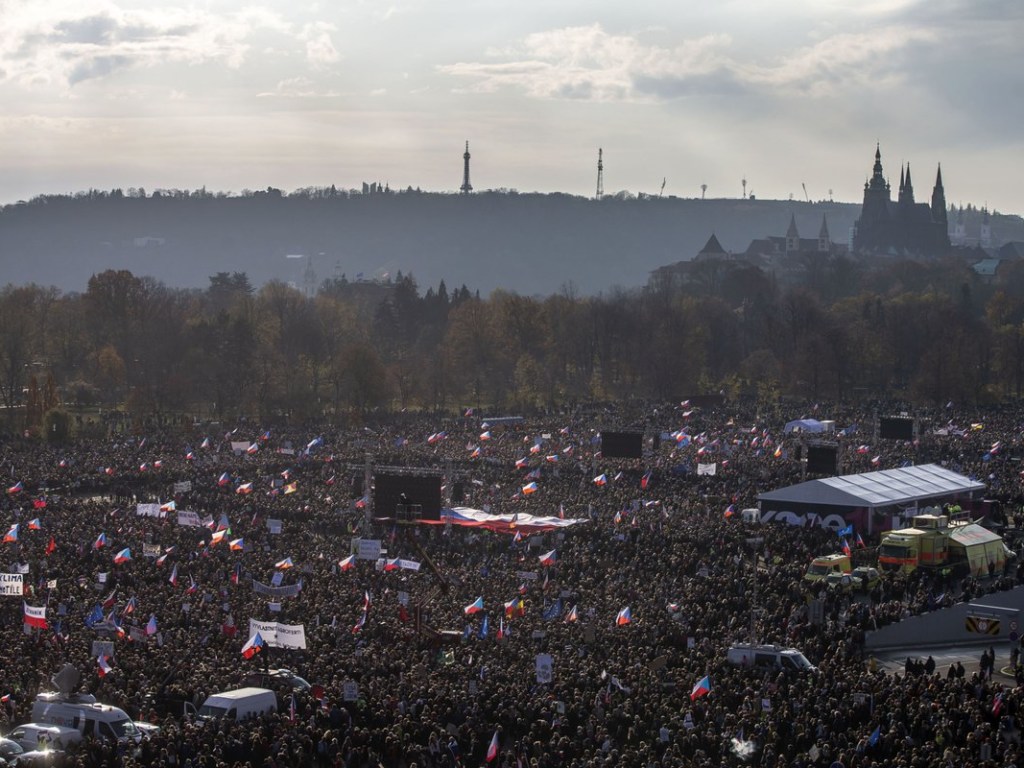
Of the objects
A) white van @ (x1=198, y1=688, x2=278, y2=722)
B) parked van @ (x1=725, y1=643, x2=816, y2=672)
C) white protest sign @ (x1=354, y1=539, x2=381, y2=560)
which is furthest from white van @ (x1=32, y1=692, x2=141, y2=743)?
white protest sign @ (x1=354, y1=539, x2=381, y2=560)

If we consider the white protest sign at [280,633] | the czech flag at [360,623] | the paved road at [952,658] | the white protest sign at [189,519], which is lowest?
the paved road at [952,658]

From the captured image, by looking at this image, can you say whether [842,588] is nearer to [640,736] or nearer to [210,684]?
[640,736]

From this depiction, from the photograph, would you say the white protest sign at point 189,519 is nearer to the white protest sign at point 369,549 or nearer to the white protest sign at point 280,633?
the white protest sign at point 369,549

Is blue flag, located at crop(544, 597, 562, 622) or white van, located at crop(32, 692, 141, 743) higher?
white van, located at crop(32, 692, 141, 743)

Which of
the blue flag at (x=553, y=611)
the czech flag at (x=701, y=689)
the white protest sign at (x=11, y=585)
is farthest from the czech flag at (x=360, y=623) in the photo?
the czech flag at (x=701, y=689)

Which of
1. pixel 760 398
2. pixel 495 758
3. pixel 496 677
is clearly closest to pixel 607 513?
pixel 496 677

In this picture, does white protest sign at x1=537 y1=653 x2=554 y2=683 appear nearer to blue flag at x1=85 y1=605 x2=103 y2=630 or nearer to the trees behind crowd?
Result: blue flag at x1=85 y1=605 x2=103 y2=630

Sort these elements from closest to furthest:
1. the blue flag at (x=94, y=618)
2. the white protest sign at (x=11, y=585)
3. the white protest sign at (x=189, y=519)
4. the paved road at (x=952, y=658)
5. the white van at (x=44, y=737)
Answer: the white van at (x=44, y=737) < the blue flag at (x=94, y=618) < the paved road at (x=952, y=658) < the white protest sign at (x=11, y=585) < the white protest sign at (x=189, y=519)
